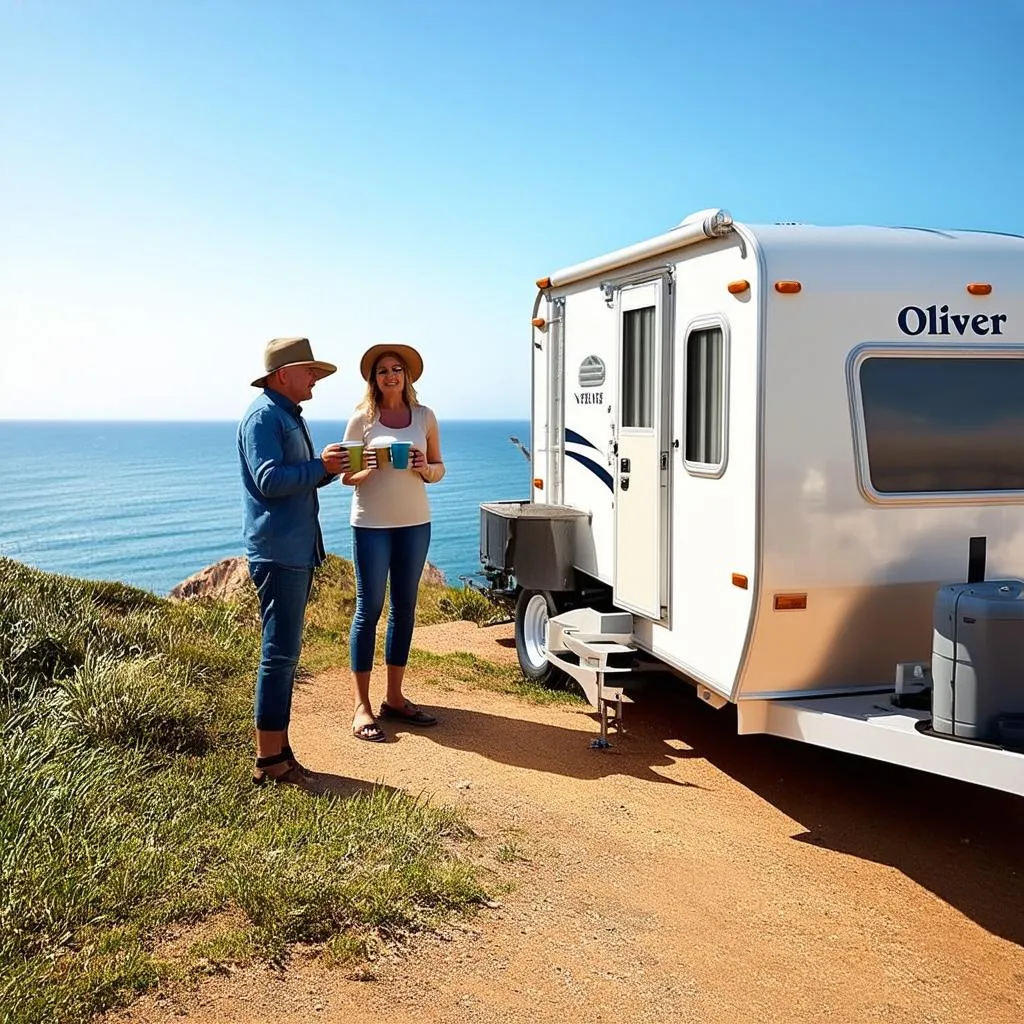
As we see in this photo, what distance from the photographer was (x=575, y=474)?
7.44 meters

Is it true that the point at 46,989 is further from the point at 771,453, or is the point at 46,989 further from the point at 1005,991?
the point at 771,453

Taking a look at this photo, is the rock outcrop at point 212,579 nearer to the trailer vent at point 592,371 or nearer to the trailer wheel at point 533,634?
the trailer wheel at point 533,634

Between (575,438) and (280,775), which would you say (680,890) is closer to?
(280,775)

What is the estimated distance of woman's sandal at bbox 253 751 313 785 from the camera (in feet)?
16.5

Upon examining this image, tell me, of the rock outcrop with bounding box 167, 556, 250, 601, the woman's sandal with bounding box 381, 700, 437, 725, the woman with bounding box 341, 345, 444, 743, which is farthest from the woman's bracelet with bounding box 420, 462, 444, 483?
the rock outcrop with bounding box 167, 556, 250, 601

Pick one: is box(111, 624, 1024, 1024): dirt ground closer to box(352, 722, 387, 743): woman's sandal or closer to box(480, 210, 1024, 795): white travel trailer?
box(352, 722, 387, 743): woman's sandal

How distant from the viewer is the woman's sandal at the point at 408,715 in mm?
6379

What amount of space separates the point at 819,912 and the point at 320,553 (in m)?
2.65

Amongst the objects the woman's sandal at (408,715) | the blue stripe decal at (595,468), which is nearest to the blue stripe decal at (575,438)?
the blue stripe decal at (595,468)

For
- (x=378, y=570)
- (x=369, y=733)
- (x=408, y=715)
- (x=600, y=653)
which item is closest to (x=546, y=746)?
(x=600, y=653)

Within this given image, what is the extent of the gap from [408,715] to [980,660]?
3.42 meters

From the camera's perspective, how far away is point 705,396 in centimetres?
536

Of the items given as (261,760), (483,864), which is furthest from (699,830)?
(261,760)

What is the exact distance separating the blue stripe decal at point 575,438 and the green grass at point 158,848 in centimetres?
274
